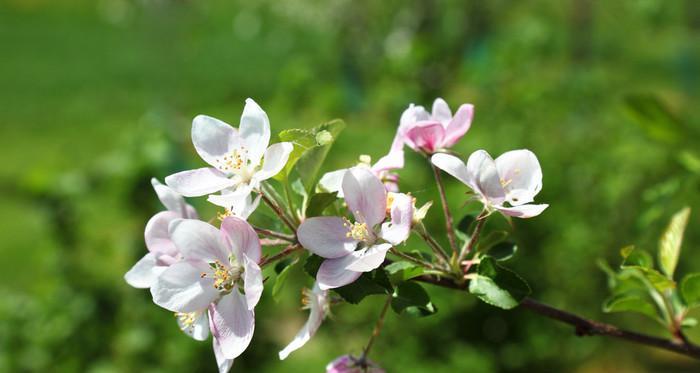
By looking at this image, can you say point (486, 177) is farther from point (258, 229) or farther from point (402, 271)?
point (258, 229)

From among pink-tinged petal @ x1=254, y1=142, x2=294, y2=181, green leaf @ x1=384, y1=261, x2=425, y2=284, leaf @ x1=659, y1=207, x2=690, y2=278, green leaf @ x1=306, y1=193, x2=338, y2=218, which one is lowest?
leaf @ x1=659, y1=207, x2=690, y2=278

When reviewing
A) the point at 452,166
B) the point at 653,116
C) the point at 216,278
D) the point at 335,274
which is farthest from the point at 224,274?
the point at 653,116

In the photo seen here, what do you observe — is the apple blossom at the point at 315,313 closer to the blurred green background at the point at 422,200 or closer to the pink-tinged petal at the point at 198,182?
the pink-tinged petal at the point at 198,182

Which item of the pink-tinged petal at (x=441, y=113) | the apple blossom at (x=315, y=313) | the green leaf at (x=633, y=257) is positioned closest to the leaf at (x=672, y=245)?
the green leaf at (x=633, y=257)

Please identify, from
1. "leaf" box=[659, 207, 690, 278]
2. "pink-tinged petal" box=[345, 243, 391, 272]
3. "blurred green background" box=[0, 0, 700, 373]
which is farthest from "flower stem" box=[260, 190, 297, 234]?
"blurred green background" box=[0, 0, 700, 373]

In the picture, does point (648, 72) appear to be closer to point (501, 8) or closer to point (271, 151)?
point (501, 8)

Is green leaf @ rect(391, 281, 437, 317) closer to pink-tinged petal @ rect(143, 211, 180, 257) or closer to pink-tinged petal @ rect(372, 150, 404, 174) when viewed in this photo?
pink-tinged petal @ rect(372, 150, 404, 174)
